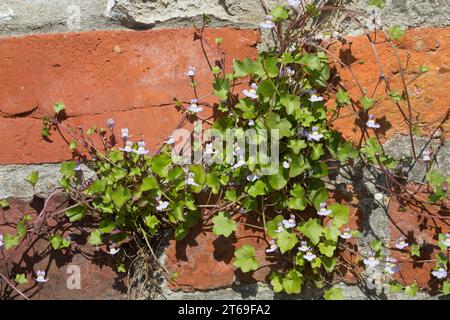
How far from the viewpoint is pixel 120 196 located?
1.39 metres

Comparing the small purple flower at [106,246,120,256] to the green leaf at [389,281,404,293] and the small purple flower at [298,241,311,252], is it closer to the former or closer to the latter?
the small purple flower at [298,241,311,252]

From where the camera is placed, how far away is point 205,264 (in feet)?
4.70

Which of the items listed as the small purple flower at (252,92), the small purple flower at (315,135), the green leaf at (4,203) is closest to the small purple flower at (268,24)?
the small purple flower at (252,92)

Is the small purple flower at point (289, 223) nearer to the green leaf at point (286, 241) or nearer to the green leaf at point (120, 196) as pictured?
the green leaf at point (286, 241)

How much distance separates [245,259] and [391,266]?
312 mm

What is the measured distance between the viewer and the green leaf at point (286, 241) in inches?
54.7

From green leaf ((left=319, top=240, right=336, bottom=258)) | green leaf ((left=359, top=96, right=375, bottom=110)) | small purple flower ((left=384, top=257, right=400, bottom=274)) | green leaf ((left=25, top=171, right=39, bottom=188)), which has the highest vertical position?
green leaf ((left=359, top=96, right=375, bottom=110))

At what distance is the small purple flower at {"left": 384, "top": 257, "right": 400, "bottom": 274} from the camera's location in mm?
1405

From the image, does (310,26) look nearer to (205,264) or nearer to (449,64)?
(449,64)

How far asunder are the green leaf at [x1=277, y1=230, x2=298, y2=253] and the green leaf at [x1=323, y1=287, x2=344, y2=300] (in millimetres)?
126

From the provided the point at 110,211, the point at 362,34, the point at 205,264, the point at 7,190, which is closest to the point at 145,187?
the point at 110,211

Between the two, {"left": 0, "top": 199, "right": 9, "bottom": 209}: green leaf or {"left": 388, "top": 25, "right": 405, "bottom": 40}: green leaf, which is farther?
{"left": 0, "top": 199, "right": 9, "bottom": 209}: green leaf

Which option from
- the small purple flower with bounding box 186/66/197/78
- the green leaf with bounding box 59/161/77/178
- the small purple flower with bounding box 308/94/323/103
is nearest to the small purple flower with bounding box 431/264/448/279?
the small purple flower with bounding box 308/94/323/103

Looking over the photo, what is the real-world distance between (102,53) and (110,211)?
13.5 inches
